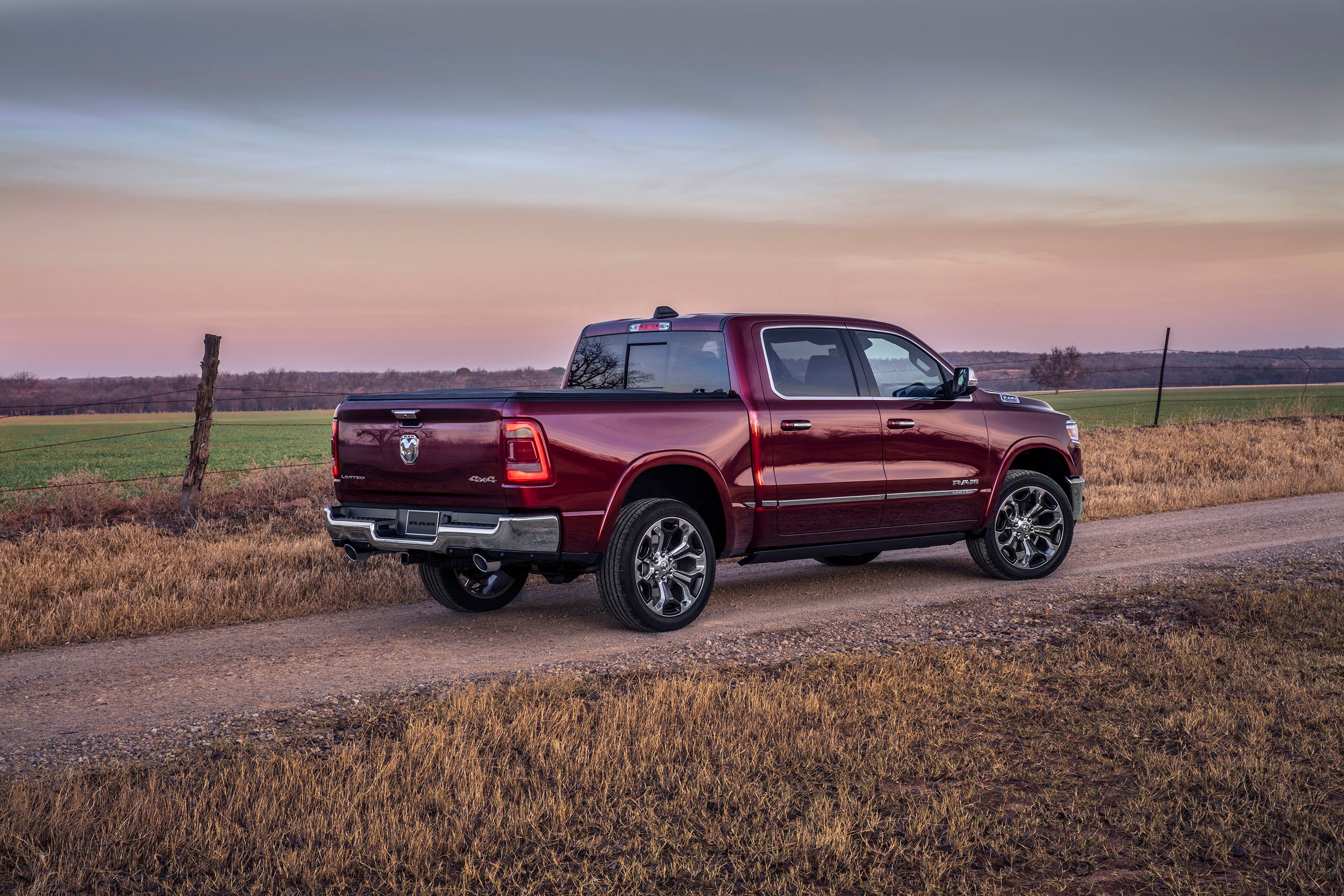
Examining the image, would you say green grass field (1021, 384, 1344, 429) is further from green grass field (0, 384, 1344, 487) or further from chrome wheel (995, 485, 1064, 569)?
chrome wheel (995, 485, 1064, 569)

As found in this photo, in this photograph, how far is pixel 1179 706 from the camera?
562 centimetres

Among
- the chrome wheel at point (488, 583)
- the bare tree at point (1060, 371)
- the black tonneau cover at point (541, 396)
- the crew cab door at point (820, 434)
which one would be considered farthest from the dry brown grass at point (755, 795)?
the bare tree at point (1060, 371)

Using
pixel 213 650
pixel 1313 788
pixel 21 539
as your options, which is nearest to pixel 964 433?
pixel 1313 788

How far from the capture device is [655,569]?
759cm

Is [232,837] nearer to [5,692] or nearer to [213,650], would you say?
[5,692]

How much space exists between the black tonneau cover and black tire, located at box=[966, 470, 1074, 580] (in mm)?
2934

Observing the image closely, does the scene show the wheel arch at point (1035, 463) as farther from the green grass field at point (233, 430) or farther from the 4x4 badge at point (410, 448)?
the green grass field at point (233, 430)

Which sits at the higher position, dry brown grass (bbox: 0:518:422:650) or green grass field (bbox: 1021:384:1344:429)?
green grass field (bbox: 1021:384:1344:429)

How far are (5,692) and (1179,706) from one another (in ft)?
20.2

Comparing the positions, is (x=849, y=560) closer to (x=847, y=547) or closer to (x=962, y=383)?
(x=847, y=547)

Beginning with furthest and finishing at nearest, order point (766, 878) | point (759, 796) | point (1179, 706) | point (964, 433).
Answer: point (964, 433) → point (1179, 706) → point (759, 796) → point (766, 878)

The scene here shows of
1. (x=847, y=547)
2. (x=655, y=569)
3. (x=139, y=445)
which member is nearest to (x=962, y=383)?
(x=847, y=547)

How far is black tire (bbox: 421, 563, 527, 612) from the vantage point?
8.52 m

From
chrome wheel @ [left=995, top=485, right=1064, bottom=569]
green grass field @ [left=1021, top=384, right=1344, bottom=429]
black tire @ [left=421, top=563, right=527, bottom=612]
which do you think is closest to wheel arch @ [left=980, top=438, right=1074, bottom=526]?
chrome wheel @ [left=995, top=485, right=1064, bottom=569]
